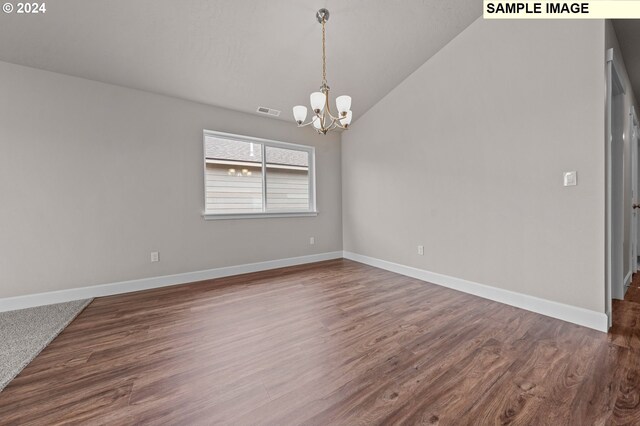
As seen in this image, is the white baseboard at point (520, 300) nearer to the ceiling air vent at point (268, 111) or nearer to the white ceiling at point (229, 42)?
the white ceiling at point (229, 42)

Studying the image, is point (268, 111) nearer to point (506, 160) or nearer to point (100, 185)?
point (100, 185)

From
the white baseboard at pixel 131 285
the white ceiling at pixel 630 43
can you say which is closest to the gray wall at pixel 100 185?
the white baseboard at pixel 131 285

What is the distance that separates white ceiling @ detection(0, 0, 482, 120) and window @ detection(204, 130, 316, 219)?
2.27 feet

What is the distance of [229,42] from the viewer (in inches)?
106

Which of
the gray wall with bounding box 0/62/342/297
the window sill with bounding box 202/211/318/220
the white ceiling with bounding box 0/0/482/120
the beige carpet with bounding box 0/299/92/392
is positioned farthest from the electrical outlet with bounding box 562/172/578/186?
the beige carpet with bounding box 0/299/92/392

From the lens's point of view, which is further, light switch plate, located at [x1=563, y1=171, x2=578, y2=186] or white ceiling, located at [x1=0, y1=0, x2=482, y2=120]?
white ceiling, located at [x1=0, y1=0, x2=482, y2=120]

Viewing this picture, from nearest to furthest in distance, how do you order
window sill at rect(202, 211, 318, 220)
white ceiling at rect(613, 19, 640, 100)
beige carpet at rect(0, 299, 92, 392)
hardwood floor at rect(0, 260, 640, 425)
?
hardwood floor at rect(0, 260, 640, 425), beige carpet at rect(0, 299, 92, 392), white ceiling at rect(613, 19, 640, 100), window sill at rect(202, 211, 318, 220)

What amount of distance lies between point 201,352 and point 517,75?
3.68m

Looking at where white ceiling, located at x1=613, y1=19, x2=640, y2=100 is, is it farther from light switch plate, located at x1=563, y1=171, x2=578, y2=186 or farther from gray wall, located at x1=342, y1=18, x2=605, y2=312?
light switch plate, located at x1=563, y1=171, x2=578, y2=186

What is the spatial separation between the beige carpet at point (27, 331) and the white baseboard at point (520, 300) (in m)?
3.73

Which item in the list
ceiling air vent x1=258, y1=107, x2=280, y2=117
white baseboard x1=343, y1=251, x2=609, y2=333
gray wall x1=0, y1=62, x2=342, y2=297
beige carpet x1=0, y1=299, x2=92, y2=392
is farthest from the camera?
ceiling air vent x1=258, y1=107, x2=280, y2=117

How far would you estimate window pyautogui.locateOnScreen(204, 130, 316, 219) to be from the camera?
145 inches

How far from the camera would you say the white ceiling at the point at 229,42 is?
2.29 meters

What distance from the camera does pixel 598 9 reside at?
2008mm
